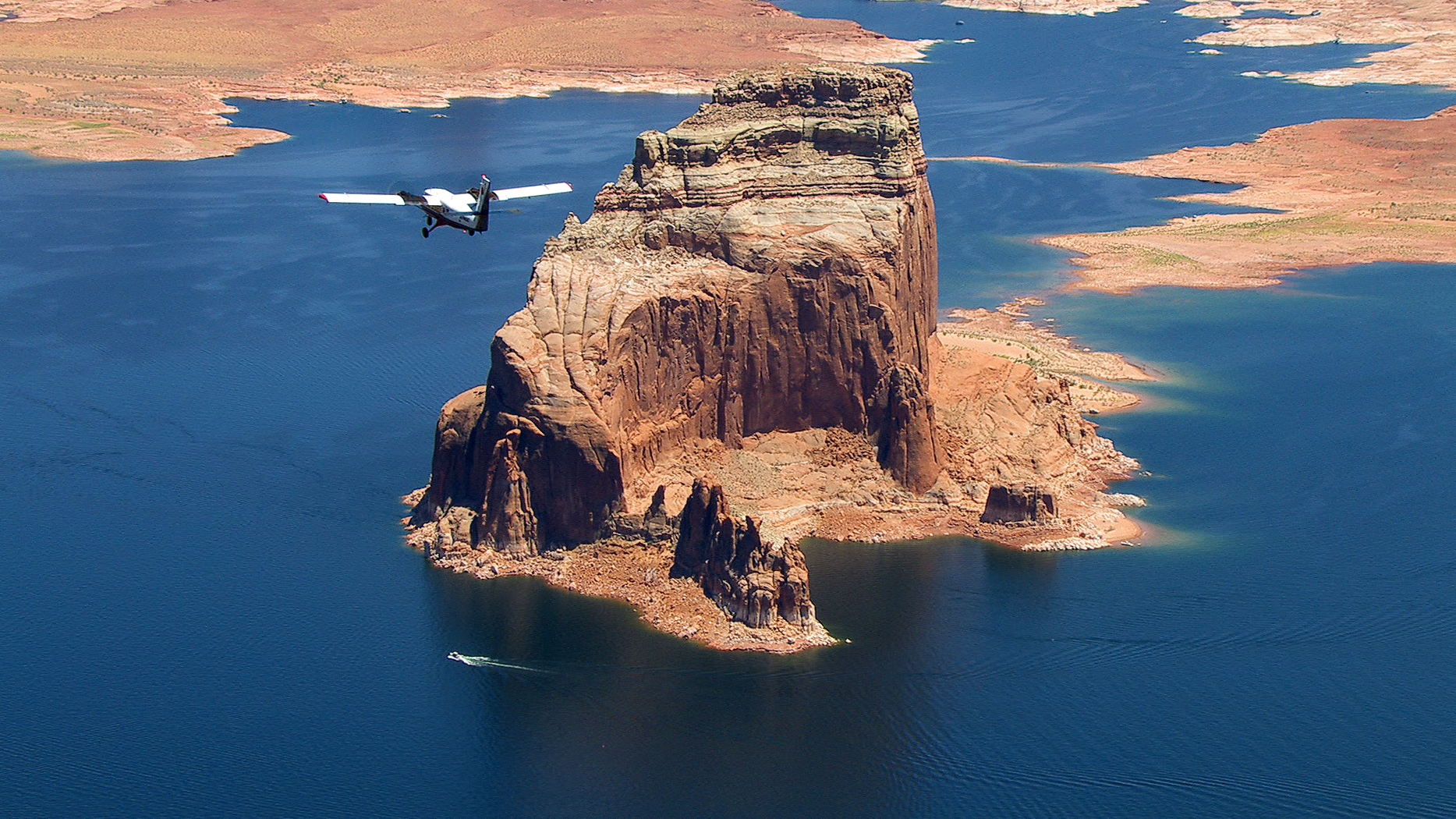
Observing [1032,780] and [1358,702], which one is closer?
[1032,780]

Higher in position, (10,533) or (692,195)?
(692,195)

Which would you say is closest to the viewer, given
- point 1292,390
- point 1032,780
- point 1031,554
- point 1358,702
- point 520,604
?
point 1032,780

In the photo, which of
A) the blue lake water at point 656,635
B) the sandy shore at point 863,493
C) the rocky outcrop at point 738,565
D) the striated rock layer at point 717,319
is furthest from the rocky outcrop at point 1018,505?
the rocky outcrop at point 738,565

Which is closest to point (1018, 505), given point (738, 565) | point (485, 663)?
point (738, 565)

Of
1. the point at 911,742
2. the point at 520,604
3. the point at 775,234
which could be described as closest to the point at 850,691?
the point at 911,742

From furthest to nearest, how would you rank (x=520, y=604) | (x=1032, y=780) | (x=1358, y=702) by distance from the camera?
(x=520, y=604) < (x=1358, y=702) < (x=1032, y=780)

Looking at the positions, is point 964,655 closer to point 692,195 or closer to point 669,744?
point 669,744

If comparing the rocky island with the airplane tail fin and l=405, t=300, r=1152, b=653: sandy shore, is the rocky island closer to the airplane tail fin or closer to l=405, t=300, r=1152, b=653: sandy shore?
l=405, t=300, r=1152, b=653: sandy shore
